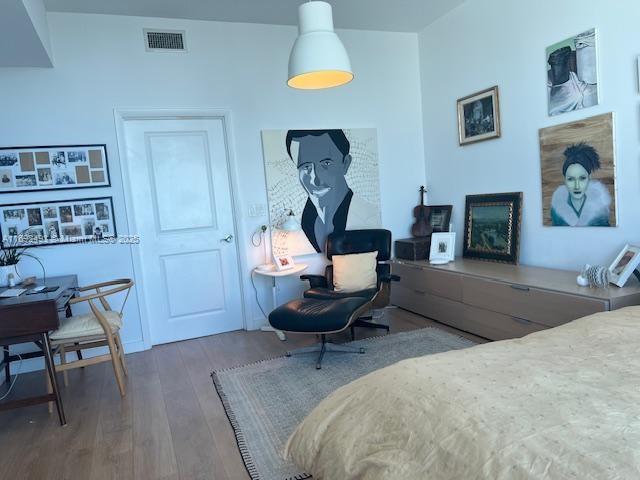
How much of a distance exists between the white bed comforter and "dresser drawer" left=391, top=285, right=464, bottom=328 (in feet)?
6.54

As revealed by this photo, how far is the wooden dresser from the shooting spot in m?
2.67

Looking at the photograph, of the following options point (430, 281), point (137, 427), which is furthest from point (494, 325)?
point (137, 427)

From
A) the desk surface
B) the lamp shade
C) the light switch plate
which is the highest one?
the light switch plate

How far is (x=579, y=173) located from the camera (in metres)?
3.14

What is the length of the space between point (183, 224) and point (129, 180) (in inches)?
22.6

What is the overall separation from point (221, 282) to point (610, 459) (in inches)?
139

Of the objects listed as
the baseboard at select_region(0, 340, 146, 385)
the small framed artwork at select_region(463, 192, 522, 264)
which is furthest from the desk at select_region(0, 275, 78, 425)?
the small framed artwork at select_region(463, 192, 522, 264)

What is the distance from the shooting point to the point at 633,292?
2.57m

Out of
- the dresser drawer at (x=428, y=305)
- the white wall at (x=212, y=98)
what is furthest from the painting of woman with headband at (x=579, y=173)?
the white wall at (x=212, y=98)

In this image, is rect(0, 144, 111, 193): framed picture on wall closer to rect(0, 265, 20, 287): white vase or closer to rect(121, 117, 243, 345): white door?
rect(121, 117, 243, 345): white door

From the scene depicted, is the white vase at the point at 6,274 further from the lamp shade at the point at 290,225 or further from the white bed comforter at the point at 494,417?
the white bed comforter at the point at 494,417

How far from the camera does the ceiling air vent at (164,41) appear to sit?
12.3 ft

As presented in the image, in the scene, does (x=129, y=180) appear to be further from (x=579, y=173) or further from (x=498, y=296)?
(x=579, y=173)

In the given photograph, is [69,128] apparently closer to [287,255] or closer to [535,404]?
[287,255]
